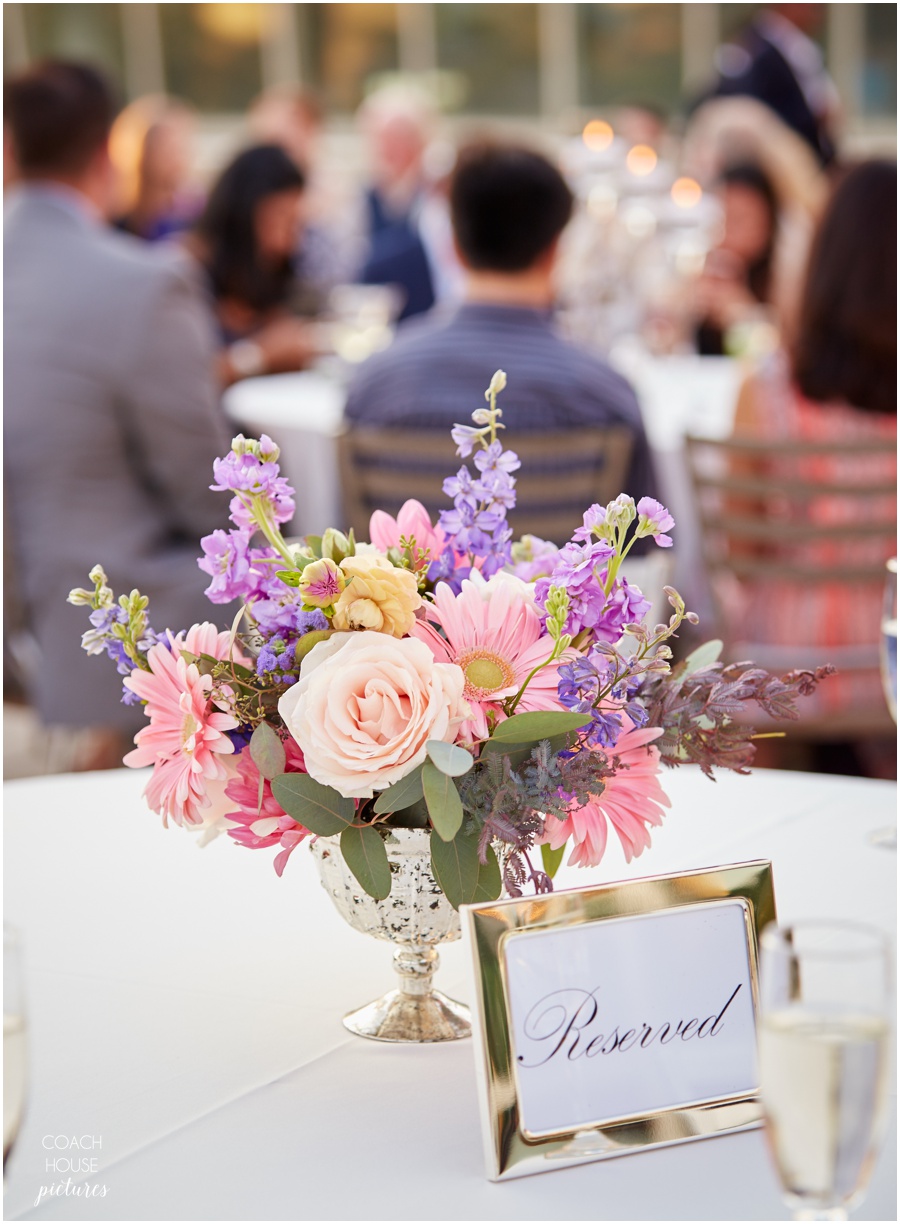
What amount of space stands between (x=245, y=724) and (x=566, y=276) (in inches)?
127

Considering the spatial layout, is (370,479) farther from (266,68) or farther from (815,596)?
(266,68)

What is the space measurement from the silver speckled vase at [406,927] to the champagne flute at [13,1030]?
0.79 feet

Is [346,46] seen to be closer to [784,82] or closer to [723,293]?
[784,82]

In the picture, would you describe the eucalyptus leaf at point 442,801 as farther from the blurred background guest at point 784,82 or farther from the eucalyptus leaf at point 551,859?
the blurred background guest at point 784,82

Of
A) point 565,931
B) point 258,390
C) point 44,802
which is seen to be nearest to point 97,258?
Answer: point 258,390

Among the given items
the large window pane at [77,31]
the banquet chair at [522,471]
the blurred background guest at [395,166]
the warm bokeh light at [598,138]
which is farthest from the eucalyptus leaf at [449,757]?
the large window pane at [77,31]

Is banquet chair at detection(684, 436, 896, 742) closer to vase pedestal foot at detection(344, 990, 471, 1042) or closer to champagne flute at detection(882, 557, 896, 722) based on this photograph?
champagne flute at detection(882, 557, 896, 722)

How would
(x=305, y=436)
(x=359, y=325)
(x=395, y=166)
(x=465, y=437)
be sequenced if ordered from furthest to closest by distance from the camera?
(x=395, y=166) < (x=359, y=325) < (x=305, y=436) < (x=465, y=437)

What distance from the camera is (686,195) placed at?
12.7 ft

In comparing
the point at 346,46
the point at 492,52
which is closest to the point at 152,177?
the point at 346,46

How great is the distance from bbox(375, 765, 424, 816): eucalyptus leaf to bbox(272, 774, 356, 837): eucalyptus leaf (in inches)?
1.1

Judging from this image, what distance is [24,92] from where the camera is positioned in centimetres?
290

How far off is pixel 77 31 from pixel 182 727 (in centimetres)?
1069

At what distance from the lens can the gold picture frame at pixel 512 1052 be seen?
2.55 ft
